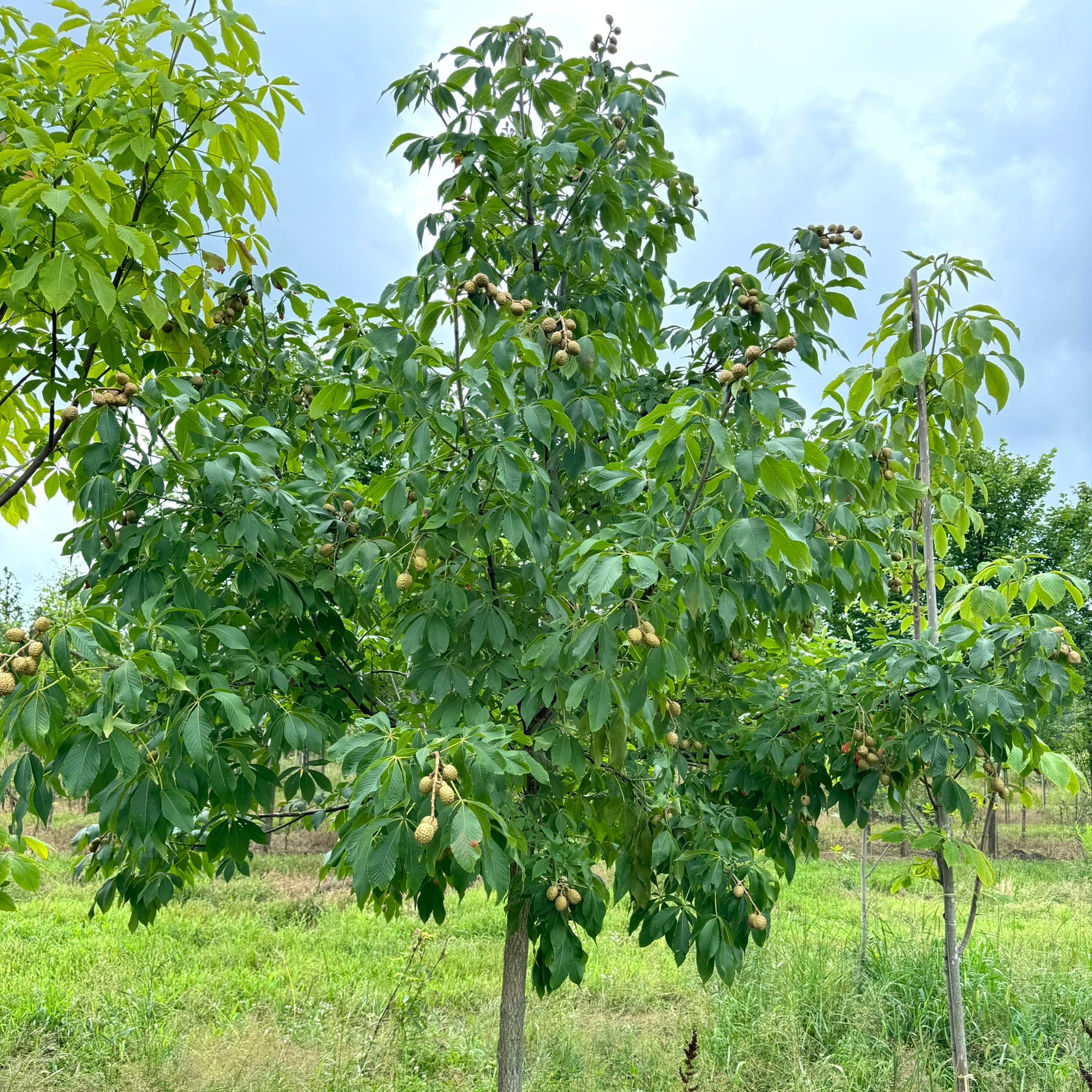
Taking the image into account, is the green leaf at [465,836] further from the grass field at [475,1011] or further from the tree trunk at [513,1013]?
the grass field at [475,1011]

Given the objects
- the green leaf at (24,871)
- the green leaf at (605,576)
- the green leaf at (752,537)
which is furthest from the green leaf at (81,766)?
the green leaf at (752,537)

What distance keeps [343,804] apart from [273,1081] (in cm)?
235

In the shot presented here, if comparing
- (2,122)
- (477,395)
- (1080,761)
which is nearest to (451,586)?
(477,395)

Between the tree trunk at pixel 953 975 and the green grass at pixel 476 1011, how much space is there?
1.38ft

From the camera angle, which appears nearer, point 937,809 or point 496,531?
point 496,531

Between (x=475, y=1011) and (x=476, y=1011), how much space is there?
0.9 inches

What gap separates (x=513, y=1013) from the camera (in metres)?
3.23

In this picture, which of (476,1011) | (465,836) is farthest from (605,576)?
(476,1011)

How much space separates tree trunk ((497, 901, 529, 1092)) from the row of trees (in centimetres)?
2

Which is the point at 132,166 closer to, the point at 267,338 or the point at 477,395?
the point at 267,338

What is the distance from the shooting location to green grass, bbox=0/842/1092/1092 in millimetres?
4461

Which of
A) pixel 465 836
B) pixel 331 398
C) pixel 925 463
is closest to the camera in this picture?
pixel 465 836

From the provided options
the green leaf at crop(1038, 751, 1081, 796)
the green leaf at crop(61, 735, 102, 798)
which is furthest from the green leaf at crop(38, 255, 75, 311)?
the green leaf at crop(1038, 751, 1081, 796)

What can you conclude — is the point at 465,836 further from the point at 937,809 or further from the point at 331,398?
the point at 937,809
